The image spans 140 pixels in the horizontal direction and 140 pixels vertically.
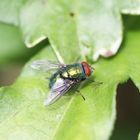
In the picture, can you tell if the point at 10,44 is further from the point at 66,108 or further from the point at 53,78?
the point at 66,108

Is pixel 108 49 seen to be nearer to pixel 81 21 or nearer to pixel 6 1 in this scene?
pixel 81 21

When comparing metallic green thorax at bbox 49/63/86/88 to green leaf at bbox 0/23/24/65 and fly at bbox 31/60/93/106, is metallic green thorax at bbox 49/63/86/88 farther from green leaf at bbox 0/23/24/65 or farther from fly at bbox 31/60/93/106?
Result: green leaf at bbox 0/23/24/65

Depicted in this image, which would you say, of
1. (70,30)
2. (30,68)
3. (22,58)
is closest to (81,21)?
(70,30)

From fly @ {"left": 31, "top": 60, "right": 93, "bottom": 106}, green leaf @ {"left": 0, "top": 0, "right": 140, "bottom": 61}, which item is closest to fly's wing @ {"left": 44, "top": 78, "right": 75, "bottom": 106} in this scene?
fly @ {"left": 31, "top": 60, "right": 93, "bottom": 106}

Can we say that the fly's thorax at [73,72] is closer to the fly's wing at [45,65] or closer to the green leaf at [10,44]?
the fly's wing at [45,65]

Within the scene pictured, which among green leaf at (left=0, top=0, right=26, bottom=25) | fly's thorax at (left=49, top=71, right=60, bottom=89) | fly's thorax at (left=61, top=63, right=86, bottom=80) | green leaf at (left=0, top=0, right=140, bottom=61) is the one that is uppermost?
green leaf at (left=0, top=0, right=26, bottom=25)

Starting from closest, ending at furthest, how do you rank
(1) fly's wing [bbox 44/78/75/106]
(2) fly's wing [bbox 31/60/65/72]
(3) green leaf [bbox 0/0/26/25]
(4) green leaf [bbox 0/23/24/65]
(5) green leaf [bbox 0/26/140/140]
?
(5) green leaf [bbox 0/26/140/140], (1) fly's wing [bbox 44/78/75/106], (2) fly's wing [bbox 31/60/65/72], (3) green leaf [bbox 0/0/26/25], (4) green leaf [bbox 0/23/24/65]

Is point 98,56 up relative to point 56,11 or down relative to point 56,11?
down
